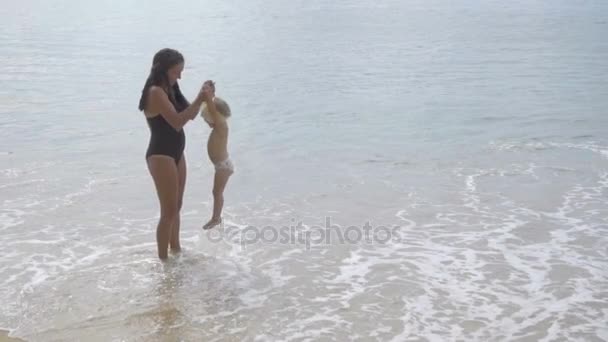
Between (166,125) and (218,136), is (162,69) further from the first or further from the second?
(218,136)

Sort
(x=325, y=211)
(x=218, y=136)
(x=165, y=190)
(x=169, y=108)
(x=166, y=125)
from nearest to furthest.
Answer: (x=169, y=108) < (x=166, y=125) < (x=165, y=190) < (x=218, y=136) < (x=325, y=211)

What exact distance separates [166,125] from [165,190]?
20.3 inches

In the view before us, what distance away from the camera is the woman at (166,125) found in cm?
630

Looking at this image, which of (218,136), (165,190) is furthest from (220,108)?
(165,190)

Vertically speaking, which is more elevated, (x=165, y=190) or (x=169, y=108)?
(x=169, y=108)

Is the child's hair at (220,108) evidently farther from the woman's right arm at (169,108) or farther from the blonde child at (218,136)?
the woman's right arm at (169,108)

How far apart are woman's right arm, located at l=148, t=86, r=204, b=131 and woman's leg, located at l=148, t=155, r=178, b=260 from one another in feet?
1.16

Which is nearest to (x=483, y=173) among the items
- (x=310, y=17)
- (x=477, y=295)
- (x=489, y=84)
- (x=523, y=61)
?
(x=477, y=295)

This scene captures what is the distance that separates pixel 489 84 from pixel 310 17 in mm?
25563

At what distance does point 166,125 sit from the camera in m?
6.43

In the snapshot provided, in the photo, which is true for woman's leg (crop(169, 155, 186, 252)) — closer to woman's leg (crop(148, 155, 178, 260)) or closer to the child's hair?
woman's leg (crop(148, 155, 178, 260))

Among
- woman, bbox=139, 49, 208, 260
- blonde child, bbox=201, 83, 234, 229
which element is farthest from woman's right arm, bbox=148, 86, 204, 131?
blonde child, bbox=201, 83, 234, 229

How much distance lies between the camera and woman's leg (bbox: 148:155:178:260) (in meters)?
6.51

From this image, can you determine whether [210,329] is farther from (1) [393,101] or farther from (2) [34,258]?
(1) [393,101]
